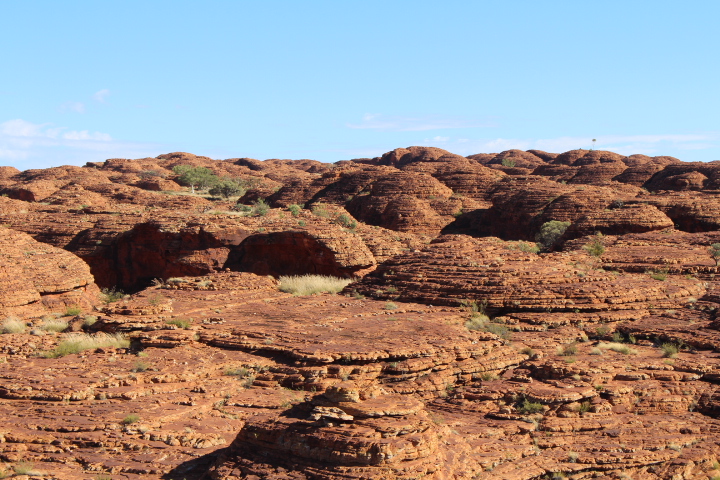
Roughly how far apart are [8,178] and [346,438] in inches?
2721

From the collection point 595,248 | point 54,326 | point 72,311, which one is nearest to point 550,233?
point 595,248

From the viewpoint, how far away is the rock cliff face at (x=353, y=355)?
10.3 meters

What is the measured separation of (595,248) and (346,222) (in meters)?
11.1

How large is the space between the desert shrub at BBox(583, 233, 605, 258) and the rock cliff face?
5.4 inches

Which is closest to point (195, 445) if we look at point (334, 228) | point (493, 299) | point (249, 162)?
point (493, 299)

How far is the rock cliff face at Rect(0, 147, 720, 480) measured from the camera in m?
10.3

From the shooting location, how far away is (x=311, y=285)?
76.0 ft

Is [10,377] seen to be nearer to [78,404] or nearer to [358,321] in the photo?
[78,404]

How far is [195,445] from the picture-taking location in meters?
11.2

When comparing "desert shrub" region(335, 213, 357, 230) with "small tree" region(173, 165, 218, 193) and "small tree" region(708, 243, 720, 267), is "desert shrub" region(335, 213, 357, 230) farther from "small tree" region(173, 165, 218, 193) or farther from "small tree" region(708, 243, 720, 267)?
"small tree" region(173, 165, 218, 193)

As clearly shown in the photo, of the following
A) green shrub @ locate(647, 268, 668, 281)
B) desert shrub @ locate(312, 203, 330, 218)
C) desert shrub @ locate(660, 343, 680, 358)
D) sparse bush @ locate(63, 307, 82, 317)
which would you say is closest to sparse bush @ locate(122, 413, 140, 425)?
desert shrub @ locate(660, 343, 680, 358)

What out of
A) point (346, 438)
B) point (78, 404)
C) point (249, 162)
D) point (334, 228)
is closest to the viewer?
point (346, 438)

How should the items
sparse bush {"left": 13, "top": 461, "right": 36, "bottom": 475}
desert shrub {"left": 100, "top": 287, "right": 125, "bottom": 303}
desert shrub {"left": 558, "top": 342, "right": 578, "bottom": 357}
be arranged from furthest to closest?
1. desert shrub {"left": 100, "top": 287, "right": 125, "bottom": 303}
2. desert shrub {"left": 558, "top": 342, "right": 578, "bottom": 357}
3. sparse bush {"left": 13, "top": 461, "right": 36, "bottom": 475}

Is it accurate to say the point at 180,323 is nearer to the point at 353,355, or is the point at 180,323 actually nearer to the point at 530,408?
the point at 353,355
